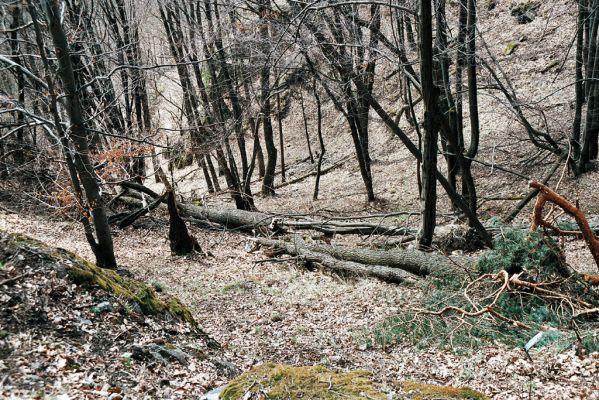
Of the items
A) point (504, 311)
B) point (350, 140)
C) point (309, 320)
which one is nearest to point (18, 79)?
point (309, 320)

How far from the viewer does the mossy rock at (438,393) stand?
3736mm

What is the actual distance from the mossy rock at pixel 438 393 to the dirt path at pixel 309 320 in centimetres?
40

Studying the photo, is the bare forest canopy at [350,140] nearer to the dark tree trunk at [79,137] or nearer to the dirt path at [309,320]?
the dark tree trunk at [79,137]

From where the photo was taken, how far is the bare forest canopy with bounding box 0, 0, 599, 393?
8047mm

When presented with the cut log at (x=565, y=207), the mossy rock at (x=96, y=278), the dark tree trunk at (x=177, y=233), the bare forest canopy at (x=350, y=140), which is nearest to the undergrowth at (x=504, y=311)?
the bare forest canopy at (x=350, y=140)

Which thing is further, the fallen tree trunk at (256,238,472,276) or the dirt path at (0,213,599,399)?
the fallen tree trunk at (256,238,472,276)

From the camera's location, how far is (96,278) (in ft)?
17.3

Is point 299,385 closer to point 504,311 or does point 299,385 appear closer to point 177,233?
point 504,311

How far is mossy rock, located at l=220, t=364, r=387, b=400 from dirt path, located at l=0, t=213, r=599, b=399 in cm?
67

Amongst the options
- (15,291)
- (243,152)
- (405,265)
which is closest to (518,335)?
(405,265)

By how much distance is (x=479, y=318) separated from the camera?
6387 millimetres

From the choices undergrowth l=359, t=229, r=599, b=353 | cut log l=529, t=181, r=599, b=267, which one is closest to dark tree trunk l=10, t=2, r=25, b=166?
undergrowth l=359, t=229, r=599, b=353

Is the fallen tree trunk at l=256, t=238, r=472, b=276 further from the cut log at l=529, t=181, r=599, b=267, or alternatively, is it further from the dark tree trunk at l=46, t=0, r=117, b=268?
the dark tree trunk at l=46, t=0, r=117, b=268

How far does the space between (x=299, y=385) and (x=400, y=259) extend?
6372mm
